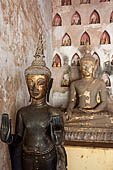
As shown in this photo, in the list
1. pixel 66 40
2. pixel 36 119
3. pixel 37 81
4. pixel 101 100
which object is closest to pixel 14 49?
pixel 37 81

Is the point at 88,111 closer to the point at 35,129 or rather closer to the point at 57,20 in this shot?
the point at 35,129

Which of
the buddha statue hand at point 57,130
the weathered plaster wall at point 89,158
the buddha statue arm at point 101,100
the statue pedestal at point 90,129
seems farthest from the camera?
the buddha statue arm at point 101,100

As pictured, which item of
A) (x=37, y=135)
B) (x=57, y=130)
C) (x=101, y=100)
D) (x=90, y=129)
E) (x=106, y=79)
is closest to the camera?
(x=57, y=130)

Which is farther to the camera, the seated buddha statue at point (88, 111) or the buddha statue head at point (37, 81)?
the seated buddha statue at point (88, 111)

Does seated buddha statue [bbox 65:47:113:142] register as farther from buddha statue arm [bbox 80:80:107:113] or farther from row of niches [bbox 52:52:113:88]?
row of niches [bbox 52:52:113:88]

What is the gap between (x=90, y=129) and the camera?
2.28 m

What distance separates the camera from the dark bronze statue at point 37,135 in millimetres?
1438

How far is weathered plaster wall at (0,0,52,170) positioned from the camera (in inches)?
64.6

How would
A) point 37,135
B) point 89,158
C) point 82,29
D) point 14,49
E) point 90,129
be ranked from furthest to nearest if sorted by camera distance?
point 82,29, point 90,129, point 89,158, point 14,49, point 37,135

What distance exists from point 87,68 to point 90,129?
33.6 inches

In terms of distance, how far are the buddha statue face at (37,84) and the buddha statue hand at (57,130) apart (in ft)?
0.85

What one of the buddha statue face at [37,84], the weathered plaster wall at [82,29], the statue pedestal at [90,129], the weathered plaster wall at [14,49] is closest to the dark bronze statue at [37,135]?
the buddha statue face at [37,84]

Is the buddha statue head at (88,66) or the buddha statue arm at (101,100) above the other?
the buddha statue head at (88,66)

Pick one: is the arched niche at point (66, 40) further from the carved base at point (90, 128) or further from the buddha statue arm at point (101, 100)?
the carved base at point (90, 128)
